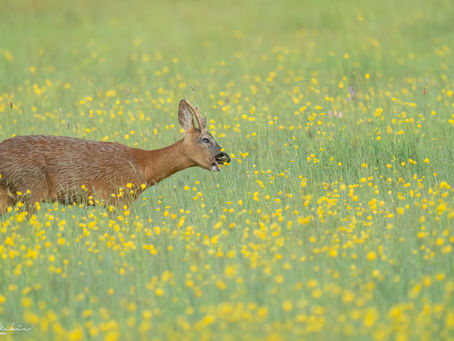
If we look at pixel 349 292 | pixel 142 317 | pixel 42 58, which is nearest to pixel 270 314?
pixel 349 292

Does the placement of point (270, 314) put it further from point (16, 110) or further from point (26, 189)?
point (16, 110)

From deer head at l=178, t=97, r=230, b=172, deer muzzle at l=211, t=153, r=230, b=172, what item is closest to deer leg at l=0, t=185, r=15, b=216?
deer head at l=178, t=97, r=230, b=172

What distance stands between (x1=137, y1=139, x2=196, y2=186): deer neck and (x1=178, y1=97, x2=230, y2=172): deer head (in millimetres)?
75

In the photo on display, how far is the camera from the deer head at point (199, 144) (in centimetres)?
739

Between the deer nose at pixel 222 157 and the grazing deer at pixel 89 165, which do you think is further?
the deer nose at pixel 222 157

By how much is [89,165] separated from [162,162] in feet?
2.50

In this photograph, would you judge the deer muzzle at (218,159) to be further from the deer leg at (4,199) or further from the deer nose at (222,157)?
the deer leg at (4,199)

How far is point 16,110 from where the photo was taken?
10.7 meters

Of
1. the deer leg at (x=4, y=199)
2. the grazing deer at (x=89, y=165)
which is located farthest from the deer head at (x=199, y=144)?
the deer leg at (x=4, y=199)

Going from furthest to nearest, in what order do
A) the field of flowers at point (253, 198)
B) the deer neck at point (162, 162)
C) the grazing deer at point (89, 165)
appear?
1. the deer neck at point (162, 162)
2. the grazing deer at point (89, 165)
3. the field of flowers at point (253, 198)

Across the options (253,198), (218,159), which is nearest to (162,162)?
(218,159)

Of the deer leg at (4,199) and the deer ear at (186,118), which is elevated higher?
the deer ear at (186,118)

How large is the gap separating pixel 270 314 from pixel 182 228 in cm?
201

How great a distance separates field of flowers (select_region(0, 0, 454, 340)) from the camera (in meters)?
4.37
